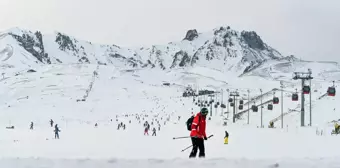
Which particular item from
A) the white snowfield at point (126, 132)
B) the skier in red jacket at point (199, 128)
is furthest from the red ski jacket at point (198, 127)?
the white snowfield at point (126, 132)

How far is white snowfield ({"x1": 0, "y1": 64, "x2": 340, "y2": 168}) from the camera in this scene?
458 inches

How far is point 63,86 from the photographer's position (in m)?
172

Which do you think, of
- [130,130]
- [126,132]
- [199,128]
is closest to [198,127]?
[199,128]

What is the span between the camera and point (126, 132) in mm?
51656

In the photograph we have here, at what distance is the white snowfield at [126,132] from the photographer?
11.6m

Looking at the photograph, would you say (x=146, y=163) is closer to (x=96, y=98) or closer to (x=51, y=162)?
(x=51, y=162)

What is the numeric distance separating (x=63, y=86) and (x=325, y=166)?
166005 mm

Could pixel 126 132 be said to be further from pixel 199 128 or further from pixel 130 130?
pixel 199 128

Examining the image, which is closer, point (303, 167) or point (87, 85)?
point (303, 167)

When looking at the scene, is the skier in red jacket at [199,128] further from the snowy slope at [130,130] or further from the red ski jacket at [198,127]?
the snowy slope at [130,130]

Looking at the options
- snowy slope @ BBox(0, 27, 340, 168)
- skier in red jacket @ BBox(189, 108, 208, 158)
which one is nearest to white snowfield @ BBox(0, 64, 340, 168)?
snowy slope @ BBox(0, 27, 340, 168)

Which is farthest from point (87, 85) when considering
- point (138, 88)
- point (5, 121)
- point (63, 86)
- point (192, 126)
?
point (192, 126)

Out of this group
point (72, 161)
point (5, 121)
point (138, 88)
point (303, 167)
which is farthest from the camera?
point (138, 88)

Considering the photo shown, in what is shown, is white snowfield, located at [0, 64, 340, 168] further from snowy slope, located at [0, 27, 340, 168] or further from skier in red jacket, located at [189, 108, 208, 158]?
skier in red jacket, located at [189, 108, 208, 158]
